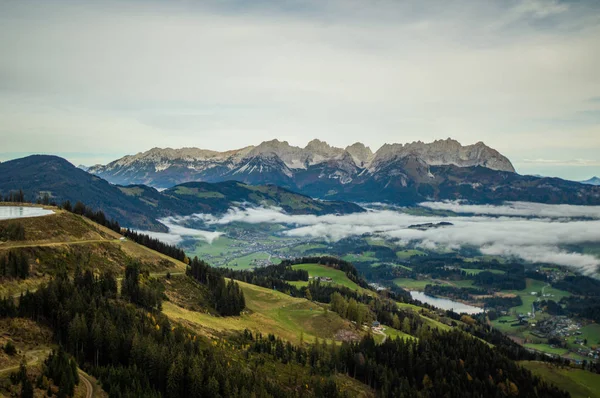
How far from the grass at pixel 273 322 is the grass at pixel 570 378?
7356 cm

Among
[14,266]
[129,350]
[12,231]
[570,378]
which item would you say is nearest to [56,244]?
[12,231]

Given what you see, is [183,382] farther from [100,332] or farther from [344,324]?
[344,324]

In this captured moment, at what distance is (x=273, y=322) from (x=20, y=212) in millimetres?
97300

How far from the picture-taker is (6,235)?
123 meters

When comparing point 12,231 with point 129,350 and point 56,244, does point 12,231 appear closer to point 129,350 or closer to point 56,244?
point 56,244

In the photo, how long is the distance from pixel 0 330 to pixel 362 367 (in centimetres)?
10276

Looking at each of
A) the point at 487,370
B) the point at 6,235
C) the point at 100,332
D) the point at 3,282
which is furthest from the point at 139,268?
the point at 487,370

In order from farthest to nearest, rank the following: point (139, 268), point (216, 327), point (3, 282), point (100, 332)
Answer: point (139, 268)
point (216, 327)
point (3, 282)
point (100, 332)

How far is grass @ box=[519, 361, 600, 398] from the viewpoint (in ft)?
513

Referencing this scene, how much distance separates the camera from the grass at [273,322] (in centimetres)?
13488

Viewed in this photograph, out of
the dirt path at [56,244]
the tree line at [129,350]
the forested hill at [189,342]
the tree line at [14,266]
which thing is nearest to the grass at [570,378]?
the forested hill at [189,342]

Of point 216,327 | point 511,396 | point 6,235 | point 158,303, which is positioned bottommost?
point 511,396

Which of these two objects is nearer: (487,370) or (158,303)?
(158,303)

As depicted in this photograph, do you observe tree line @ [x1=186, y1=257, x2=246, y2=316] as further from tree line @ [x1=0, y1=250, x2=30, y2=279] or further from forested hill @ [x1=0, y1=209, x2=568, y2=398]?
tree line @ [x1=0, y1=250, x2=30, y2=279]
